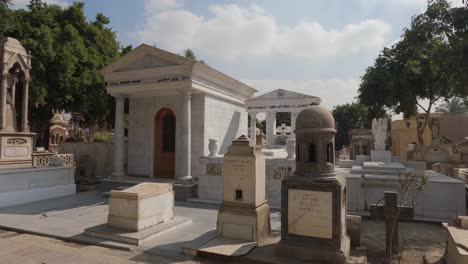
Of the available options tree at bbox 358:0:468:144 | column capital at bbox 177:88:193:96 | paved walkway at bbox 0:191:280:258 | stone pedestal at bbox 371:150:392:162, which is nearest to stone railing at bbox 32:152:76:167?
paved walkway at bbox 0:191:280:258

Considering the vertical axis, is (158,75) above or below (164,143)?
above

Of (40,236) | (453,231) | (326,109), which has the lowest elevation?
(40,236)

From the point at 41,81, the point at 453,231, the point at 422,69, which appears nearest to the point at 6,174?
the point at 41,81

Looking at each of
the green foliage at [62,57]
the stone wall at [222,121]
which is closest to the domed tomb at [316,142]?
the stone wall at [222,121]

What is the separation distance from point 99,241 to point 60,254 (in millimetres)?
785

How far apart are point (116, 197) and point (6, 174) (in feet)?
18.3

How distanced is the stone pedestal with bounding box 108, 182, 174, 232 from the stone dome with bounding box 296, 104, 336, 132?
386 centimetres

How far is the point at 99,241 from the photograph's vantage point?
6410 mm

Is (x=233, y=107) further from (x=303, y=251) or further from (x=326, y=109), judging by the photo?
(x=303, y=251)

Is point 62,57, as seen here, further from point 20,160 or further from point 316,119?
point 316,119

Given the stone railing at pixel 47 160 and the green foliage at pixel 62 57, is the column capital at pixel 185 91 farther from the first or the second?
the green foliage at pixel 62 57

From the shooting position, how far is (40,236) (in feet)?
22.7

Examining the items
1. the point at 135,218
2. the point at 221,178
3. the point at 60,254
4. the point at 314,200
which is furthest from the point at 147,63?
the point at 314,200

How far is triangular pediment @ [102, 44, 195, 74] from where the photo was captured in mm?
11250
